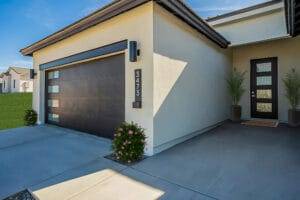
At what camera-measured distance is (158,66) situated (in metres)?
4.46

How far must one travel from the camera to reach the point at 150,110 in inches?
171

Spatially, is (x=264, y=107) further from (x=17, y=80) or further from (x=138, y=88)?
(x=17, y=80)

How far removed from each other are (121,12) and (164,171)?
3.80 metres

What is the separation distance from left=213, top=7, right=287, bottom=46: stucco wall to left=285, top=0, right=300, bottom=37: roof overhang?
15.7 inches

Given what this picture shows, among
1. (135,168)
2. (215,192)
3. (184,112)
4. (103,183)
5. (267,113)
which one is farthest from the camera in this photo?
(267,113)

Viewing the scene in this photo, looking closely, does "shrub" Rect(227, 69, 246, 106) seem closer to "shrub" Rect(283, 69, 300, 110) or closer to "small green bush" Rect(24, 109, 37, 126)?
"shrub" Rect(283, 69, 300, 110)

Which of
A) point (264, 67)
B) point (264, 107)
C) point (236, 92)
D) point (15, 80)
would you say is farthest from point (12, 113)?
point (15, 80)

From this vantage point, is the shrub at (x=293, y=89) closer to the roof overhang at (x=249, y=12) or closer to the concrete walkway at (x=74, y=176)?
the roof overhang at (x=249, y=12)

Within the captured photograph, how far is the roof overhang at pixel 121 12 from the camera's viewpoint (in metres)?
4.46

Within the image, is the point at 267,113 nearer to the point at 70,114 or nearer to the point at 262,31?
the point at 262,31

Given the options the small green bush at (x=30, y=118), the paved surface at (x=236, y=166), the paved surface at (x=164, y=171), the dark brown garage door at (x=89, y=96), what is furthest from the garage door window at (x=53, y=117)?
the paved surface at (x=236, y=166)

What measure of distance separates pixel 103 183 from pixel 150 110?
1.82 meters

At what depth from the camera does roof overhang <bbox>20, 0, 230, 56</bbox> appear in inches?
176

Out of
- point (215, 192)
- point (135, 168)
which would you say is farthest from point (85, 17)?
point (215, 192)
